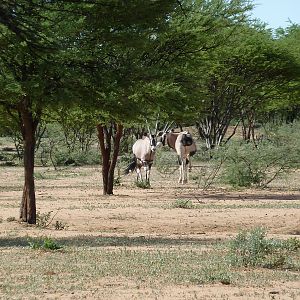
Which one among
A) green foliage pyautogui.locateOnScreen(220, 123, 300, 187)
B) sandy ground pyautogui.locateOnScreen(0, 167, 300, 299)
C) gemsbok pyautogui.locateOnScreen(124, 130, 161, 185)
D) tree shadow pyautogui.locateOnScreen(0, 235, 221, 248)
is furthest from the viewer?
gemsbok pyautogui.locateOnScreen(124, 130, 161, 185)

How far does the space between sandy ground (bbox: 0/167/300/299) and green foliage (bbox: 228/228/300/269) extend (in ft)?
3.94

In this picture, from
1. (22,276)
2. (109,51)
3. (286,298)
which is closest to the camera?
(286,298)

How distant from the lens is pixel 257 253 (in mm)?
10898

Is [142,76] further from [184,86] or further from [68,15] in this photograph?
[184,86]

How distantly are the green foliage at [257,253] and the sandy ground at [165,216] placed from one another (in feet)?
3.94

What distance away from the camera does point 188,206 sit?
22.6 m

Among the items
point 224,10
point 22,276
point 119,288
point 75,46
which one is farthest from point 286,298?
point 224,10

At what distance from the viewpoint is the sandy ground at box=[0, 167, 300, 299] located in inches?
350

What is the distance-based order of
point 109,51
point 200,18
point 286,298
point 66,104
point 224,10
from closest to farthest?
point 286,298
point 66,104
point 109,51
point 200,18
point 224,10

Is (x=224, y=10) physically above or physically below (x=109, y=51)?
above

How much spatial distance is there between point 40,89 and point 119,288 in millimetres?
7040

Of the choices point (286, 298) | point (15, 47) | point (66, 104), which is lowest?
point (286, 298)

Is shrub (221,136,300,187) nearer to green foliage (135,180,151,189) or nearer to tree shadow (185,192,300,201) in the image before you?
tree shadow (185,192,300,201)

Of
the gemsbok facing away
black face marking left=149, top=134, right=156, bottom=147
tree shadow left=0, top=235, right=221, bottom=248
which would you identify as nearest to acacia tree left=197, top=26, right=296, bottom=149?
the gemsbok facing away
